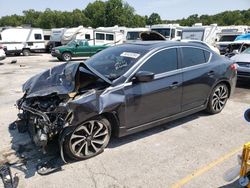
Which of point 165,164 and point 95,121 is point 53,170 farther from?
point 165,164

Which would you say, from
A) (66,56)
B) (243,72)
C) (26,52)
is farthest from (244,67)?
(26,52)

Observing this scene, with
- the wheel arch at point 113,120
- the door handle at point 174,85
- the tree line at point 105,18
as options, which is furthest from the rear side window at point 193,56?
the tree line at point 105,18

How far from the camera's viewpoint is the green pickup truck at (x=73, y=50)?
60.8 ft

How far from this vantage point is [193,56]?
497 centimetres

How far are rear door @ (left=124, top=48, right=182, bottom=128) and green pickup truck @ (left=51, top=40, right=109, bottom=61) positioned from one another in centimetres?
1506

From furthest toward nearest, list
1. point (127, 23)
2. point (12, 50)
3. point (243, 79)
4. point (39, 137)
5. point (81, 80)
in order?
1. point (127, 23)
2. point (12, 50)
3. point (243, 79)
4. point (81, 80)
5. point (39, 137)

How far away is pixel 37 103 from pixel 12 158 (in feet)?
3.00

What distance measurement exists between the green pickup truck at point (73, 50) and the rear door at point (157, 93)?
15.1 meters

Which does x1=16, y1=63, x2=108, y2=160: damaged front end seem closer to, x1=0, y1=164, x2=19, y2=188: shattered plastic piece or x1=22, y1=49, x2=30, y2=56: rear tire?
x1=0, y1=164, x2=19, y2=188: shattered plastic piece

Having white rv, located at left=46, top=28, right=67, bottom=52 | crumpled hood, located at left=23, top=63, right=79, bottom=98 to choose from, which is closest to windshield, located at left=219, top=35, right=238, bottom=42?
white rv, located at left=46, top=28, right=67, bottom=52

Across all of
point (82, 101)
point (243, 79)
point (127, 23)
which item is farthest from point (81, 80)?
point (127, 23)

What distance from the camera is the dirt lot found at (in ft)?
10.7

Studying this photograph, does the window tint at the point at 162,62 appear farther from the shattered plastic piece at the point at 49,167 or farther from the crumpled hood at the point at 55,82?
the shattered plastic piece at the point at 49,167

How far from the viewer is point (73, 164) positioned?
3666mm
